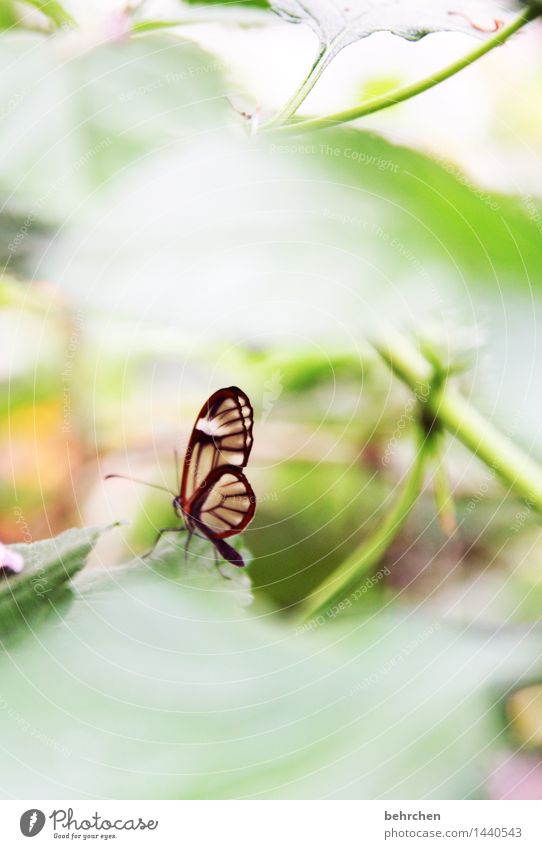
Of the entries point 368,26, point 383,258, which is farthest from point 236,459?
point 368,26

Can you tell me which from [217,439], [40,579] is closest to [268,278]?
[217,439]

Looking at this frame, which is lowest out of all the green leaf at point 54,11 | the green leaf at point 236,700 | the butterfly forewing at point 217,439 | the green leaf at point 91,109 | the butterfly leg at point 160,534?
the green leaf at point 236,700

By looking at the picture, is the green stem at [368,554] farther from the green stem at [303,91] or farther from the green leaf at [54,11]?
the green leaf at [54,11]

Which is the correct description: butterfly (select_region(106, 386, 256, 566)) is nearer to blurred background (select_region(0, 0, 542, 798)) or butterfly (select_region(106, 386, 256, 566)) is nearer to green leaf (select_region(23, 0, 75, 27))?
blurred background (select_region(0, 0, 542, 798))
